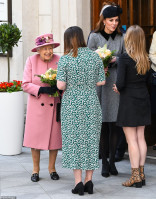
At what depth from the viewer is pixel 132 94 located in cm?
572

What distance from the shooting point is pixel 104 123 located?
6.41m

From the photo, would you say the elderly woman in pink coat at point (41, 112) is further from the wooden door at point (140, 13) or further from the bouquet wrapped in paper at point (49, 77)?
the wooden door at point (140, 13)

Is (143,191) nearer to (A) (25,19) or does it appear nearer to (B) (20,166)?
(B) (20,166)

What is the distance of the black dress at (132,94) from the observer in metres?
5.64

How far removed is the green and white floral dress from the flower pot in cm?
238

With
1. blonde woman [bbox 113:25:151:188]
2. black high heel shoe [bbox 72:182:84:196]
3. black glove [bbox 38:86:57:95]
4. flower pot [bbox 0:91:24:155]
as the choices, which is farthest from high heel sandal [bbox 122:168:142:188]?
flower pot [bbox 0:91:24:155]

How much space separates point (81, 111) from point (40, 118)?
2.88ft

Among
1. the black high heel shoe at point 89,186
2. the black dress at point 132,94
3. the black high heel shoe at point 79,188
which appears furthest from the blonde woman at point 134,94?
the black high heel shoe at point 79,188

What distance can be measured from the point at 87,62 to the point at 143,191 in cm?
154

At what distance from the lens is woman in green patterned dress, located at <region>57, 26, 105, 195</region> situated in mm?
5281

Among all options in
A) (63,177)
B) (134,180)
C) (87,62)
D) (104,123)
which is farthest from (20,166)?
(87,62)

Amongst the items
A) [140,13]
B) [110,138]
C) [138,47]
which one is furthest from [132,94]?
[140,13]

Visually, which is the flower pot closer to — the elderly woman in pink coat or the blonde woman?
the elderly woman in pink coat

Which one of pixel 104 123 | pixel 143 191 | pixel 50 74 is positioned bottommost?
pixel 143 191
